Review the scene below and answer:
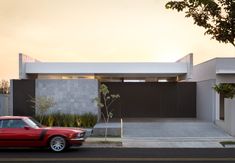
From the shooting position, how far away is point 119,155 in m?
17.3

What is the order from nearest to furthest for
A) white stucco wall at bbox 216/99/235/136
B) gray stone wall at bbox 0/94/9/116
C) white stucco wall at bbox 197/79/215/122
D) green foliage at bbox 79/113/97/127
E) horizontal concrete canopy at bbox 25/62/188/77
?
white stucco wall at bbox 216/99/235/136 < green foliage at bbox 79/113/97/127 < white stucco wall at bbox 197/79/215/122 < gray stone wall at bbox 0/94/9/116 < horizontal concrete canopy at bbox 25/62/188/77

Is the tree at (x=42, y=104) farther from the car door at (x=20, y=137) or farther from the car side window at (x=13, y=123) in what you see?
the car door at (x=20, y=137)

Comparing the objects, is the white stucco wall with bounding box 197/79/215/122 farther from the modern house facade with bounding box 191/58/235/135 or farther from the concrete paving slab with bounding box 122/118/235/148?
the concrete paving slab with bounding box 122/118/235/148

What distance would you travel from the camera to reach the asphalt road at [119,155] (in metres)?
15.9

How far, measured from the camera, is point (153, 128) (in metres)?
27.8

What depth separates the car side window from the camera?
60.3ft

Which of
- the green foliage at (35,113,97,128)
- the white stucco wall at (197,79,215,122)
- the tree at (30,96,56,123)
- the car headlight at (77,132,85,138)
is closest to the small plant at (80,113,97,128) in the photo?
the green foliage at (35,113,97,128)

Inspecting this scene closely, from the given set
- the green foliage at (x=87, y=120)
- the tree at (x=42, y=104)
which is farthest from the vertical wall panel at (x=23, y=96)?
the green foliage at (x=87, y=120)

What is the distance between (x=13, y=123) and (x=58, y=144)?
1.90 metres

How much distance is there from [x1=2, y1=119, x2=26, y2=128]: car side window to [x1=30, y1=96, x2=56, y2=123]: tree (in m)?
8.90

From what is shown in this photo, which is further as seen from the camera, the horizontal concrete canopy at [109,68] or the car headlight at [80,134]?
the horizontal concrete canopy at [109,68]

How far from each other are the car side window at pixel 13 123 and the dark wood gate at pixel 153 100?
53.3 ft

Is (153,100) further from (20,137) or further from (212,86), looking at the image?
(20,137)

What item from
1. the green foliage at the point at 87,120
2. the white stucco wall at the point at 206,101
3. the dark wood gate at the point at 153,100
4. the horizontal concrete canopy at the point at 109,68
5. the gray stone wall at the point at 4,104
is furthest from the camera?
the dark wood gate at the point at 153,100
